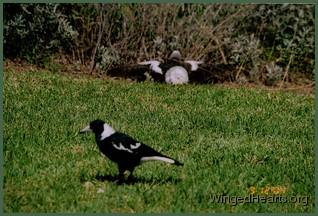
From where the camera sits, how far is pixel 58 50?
43.2ft

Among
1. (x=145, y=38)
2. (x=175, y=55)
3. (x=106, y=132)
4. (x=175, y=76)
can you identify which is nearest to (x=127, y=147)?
(x=106, y=132)

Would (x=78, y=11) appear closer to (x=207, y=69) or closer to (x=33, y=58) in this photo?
(x=33, y=58)

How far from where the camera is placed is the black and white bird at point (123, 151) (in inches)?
252

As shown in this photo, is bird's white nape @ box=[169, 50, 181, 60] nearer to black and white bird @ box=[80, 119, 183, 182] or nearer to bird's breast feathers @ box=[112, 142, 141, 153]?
black and white bird @ box=[80, 119, 183, 182]

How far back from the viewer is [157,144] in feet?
26.0

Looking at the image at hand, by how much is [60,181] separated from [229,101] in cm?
463

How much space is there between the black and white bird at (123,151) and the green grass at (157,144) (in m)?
0.21

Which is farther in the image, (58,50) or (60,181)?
(58,50)

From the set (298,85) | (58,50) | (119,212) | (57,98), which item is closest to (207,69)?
(298,85)

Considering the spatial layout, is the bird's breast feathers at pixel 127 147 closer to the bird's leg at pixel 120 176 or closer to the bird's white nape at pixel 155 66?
the bird's leg at pixel 120 176

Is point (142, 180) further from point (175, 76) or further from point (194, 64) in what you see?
point (194, 64)

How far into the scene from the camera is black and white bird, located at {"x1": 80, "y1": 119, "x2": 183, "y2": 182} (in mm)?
6391

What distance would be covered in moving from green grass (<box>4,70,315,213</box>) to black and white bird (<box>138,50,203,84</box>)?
535 mm

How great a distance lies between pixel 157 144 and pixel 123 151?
60.0 inches
